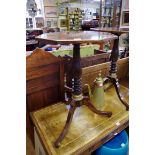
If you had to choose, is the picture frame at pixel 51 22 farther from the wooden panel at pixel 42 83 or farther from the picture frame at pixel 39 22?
the wooden panel at pixel 42 83

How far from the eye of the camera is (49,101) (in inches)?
48.3

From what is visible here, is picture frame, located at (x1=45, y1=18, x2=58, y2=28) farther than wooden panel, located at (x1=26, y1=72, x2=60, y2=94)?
Yes

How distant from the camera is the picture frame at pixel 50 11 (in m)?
5.58

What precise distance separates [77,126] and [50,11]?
17.7 feet

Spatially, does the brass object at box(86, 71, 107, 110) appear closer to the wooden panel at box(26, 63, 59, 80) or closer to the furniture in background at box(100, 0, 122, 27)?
the wooden panel at box(26, 63, 59, 80)

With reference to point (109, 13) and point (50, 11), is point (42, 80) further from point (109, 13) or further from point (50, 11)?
point (50, 11)

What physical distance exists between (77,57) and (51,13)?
5.31 metres

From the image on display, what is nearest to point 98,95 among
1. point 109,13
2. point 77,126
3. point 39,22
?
point 77,126

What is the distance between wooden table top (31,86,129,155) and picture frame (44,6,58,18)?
5080mm

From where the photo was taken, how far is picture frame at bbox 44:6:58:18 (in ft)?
18.3

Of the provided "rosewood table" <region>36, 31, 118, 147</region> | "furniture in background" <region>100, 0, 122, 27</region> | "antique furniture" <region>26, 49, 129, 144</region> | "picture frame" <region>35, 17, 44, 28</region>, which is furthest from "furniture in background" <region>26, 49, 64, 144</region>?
"picture frame" <region>35, 17, 44, 28</region>

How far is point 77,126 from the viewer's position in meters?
1.02
